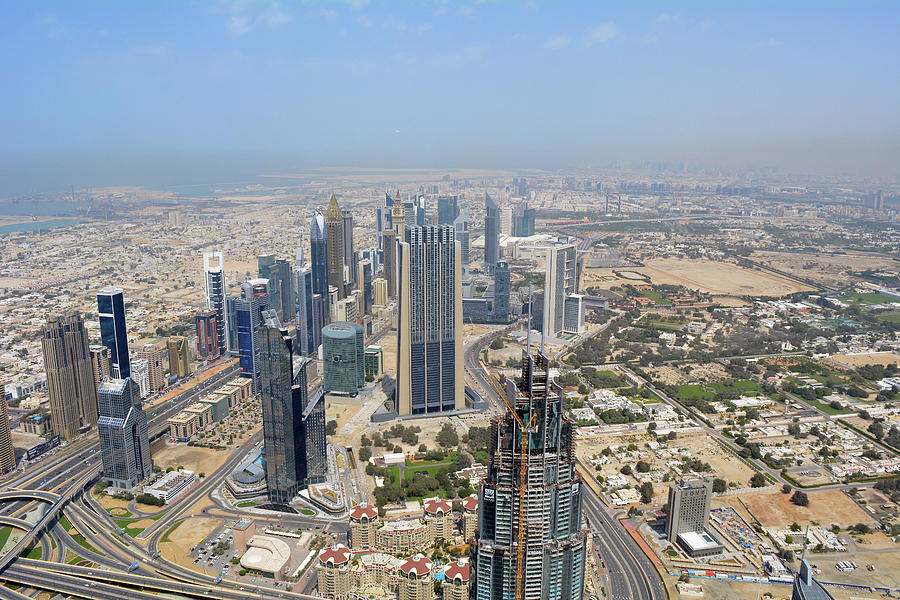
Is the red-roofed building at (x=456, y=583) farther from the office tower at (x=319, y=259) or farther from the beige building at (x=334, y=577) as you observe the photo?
the office tower at (x=319, y=259)

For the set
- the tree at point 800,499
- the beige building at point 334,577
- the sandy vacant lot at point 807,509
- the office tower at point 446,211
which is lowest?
the sandy vacant lot at point 807,509

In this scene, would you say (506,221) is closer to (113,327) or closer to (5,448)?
(113,327)

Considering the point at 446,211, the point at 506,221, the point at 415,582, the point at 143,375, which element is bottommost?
the point at 415,582

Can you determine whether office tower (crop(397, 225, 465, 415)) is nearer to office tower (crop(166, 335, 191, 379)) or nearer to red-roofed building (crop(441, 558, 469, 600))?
red-roofed building (crop(441, 558, 469, 600))

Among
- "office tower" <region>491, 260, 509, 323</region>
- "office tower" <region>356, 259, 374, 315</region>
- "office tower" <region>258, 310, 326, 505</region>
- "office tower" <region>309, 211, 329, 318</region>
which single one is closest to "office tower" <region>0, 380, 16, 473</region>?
"office tower" <region>258, 310, 326, 505</region>

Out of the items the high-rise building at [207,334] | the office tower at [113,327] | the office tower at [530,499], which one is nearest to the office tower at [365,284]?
the high-rise building at [207,334]

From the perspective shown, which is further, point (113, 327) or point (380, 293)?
point (380, 293)

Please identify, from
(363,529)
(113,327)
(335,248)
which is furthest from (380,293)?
(363,529)
